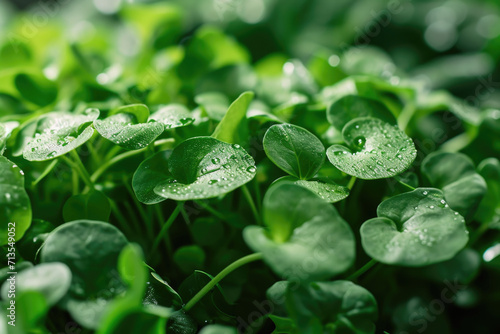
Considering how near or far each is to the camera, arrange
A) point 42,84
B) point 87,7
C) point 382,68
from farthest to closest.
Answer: point 87,7
point 382,68
point 42,84

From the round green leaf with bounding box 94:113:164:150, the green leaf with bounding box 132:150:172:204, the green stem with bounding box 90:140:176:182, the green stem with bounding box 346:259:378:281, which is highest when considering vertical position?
the round green leaf with bounding box 94:113:164:150

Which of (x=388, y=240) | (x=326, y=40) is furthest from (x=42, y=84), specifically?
(x=326, y=40)

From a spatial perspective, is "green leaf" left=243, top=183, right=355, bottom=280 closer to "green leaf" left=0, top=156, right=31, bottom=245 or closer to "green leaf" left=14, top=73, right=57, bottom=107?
"green leaf" left=0, top=156, right=31, bottom=245

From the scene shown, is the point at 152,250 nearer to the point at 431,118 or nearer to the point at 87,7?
the point at 431,118

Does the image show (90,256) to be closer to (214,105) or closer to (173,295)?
(173,295)

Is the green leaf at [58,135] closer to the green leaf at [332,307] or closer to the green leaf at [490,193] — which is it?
the green leaf at [332,307]

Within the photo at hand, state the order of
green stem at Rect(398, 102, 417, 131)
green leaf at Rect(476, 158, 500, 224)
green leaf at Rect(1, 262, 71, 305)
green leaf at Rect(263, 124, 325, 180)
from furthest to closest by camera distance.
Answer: green stem at Rect(398, 102, 417, 131) < green leaf at Rect(476, 158, 500, 224) < green leaf at Rect(263, 124, 325, 180) < green leaf at Rect(1, 262, 71, 305)

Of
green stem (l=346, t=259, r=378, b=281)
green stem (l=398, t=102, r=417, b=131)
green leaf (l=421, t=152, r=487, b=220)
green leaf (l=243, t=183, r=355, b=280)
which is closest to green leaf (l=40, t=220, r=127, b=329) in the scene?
green leaf (l=243, t=183, r=355, b=280)
